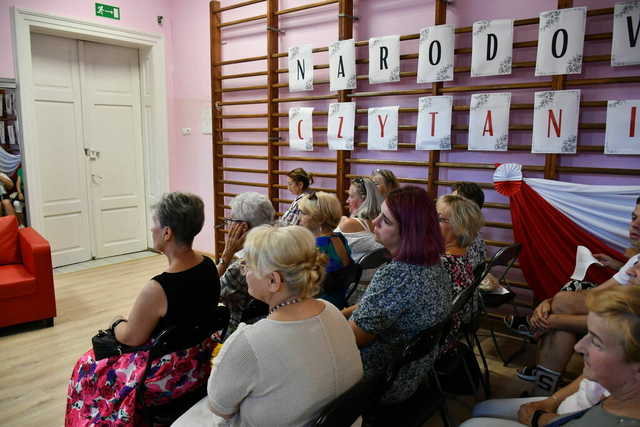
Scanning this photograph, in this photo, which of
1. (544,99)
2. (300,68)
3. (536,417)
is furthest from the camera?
(300,68)

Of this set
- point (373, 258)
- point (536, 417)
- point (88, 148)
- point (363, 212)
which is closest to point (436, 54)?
point (363, 212)

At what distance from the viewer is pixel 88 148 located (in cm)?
543

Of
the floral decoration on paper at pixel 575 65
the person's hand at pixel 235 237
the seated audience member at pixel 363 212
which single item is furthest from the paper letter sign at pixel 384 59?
the person's hand at pixel 235 237

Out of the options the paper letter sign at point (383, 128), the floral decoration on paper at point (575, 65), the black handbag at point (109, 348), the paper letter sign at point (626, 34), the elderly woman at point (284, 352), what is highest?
the paper letter sign at point (626, 34)

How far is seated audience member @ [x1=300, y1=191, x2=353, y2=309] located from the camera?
2.26 metres

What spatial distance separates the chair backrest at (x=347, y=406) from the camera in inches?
44.0

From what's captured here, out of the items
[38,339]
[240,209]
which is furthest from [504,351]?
[38,339]

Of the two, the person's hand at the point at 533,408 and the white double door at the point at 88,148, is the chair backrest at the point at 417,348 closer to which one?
the person's hand at the point at 533,408

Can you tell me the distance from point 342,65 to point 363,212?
1.44m

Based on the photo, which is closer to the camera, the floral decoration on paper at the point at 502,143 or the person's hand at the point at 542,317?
the person's hand at the point at 542,317

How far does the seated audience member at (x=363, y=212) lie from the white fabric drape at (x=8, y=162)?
343cm

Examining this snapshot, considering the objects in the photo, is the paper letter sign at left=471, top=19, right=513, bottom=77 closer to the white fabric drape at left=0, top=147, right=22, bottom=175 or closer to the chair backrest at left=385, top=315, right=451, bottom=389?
the chair backrest at left=385, top=315, right=451, bottom=389

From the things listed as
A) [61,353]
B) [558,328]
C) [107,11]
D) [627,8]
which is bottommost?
[61,353]

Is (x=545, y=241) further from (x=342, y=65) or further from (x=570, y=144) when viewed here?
(x=342, y=65)
